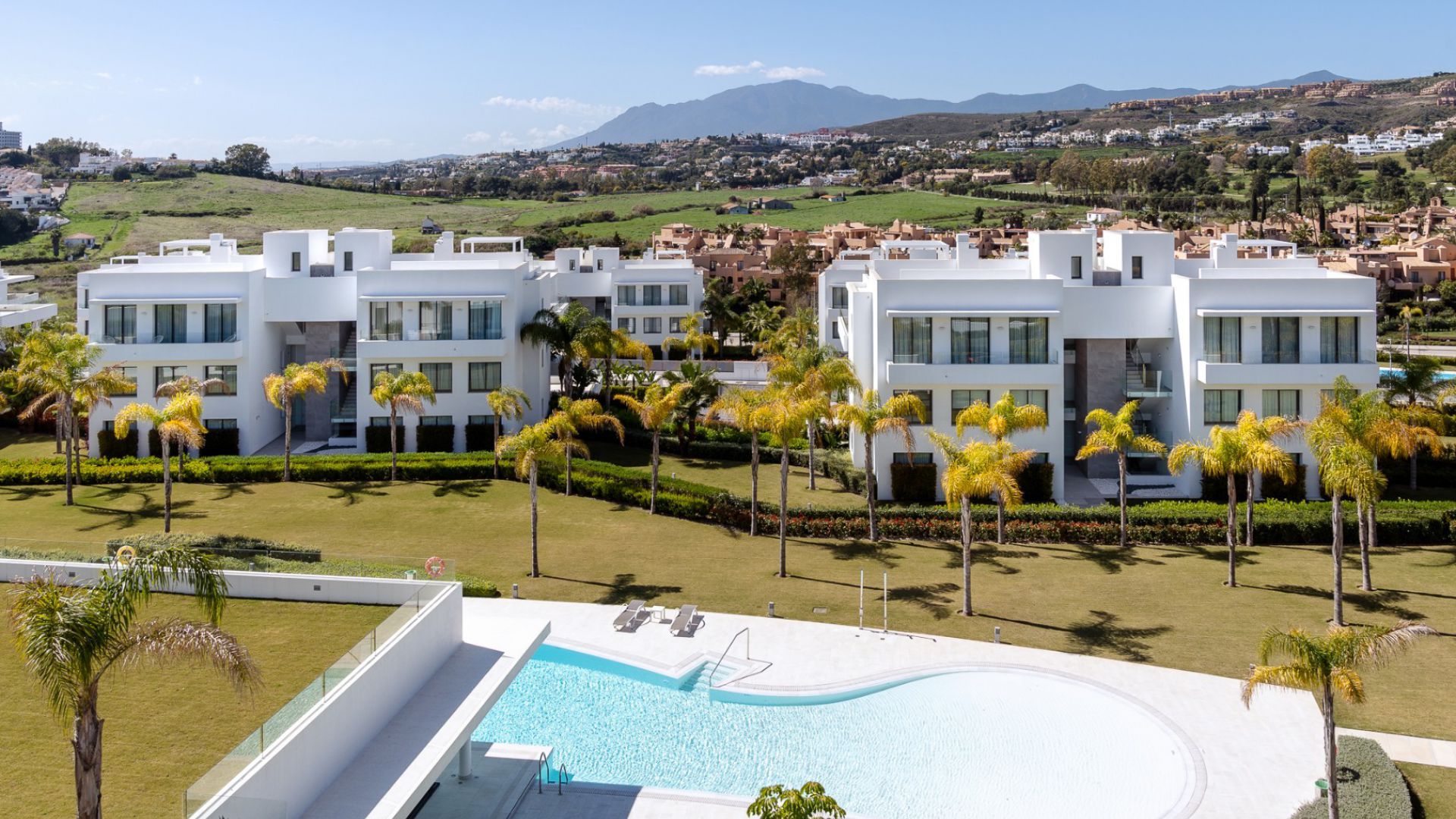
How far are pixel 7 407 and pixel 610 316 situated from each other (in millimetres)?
32756

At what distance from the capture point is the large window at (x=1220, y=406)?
3734 centimetres

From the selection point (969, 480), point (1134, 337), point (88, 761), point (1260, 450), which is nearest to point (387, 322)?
point (969, 480)

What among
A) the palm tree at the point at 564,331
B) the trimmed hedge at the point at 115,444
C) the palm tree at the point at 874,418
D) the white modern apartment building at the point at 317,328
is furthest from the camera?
the palm tree at the point at 564,331

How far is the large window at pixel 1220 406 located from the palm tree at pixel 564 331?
74.5ft

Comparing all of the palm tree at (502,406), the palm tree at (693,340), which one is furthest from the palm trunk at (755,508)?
the palm tree at (693,340)

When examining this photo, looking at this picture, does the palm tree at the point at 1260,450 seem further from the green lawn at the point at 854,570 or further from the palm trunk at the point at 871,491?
the palm trunk at the point at 871,491

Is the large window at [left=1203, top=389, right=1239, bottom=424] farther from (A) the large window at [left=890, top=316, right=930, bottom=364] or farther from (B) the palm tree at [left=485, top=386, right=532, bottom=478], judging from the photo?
(B) the palm tree at [left=485, top=386, right=532, bottom=478]

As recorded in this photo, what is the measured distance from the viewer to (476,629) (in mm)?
19766

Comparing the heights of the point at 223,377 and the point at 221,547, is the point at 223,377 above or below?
above

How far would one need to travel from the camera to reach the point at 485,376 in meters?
42.7

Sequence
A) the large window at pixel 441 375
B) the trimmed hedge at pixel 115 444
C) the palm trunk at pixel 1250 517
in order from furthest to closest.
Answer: the large window at pixel 441 375
the trimmed hedge at pixel 115 444
the palm trunk at pixel 1250 517

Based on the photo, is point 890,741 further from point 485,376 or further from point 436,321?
point 436,321

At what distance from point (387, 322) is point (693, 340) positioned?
22.7 meters

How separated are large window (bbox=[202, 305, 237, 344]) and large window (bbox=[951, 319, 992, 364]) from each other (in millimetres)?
25504
